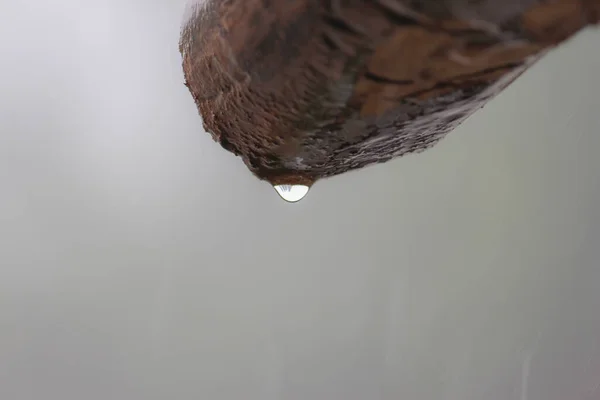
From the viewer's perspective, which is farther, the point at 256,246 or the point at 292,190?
the point at 256,246

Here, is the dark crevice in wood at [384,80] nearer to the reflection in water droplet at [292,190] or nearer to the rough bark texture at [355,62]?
the rough bark texture at [355,62]

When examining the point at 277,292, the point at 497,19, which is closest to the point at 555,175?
the point at 277,292

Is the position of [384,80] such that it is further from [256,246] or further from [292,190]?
[256,246]

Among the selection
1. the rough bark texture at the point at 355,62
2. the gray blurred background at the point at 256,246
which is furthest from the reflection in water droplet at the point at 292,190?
the gray blurred background at the point at 256,246

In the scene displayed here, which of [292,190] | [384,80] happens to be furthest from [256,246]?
[384,80]

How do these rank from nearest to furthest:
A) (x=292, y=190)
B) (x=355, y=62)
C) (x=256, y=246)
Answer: (x=355, y=62)
(x=292, y=190)
(x=256, y=246)

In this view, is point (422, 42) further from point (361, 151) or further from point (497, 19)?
point (361, 151)
